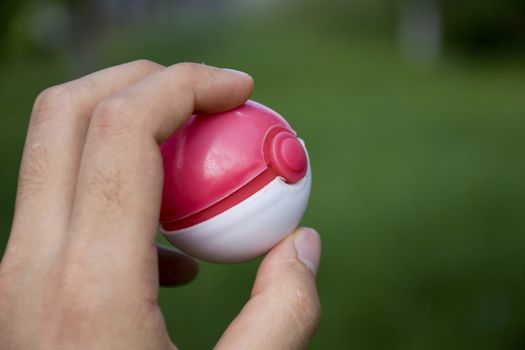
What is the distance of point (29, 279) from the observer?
41.4 inches

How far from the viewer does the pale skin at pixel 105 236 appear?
0.99 meters

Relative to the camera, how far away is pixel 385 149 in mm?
5891

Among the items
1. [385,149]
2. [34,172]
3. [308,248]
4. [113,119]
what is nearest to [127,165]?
[113,119]

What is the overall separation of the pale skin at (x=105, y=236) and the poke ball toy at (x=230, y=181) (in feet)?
0.33

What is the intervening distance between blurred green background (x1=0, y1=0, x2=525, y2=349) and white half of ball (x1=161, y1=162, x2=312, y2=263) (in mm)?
1565

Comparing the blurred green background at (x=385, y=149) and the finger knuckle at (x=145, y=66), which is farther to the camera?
the blurred green background at (x=385, y=149)

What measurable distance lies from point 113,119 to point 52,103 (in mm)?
205

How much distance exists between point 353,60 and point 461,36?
221cm

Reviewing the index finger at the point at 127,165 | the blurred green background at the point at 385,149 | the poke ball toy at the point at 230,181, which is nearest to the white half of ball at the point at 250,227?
the poke ball toy at the point at 230,181

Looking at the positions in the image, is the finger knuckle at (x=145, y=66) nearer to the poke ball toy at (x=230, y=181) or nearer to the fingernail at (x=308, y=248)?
the poke ball toy at (x=230, y=181)

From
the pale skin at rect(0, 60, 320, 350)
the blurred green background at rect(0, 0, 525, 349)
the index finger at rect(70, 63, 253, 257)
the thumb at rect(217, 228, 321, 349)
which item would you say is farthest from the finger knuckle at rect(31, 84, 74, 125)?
the blurred green background at rect(0, 0, 525, 349)

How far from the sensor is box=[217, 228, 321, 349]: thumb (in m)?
1.08

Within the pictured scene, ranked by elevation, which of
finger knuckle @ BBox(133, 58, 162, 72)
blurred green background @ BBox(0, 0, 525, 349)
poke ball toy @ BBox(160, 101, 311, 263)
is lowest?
blurred green background @ BBox(0, 0, 525, 349)

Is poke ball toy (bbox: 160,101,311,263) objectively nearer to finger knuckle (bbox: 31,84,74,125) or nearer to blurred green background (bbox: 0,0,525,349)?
finger knuckle (bbox: 31,84,74,125)
